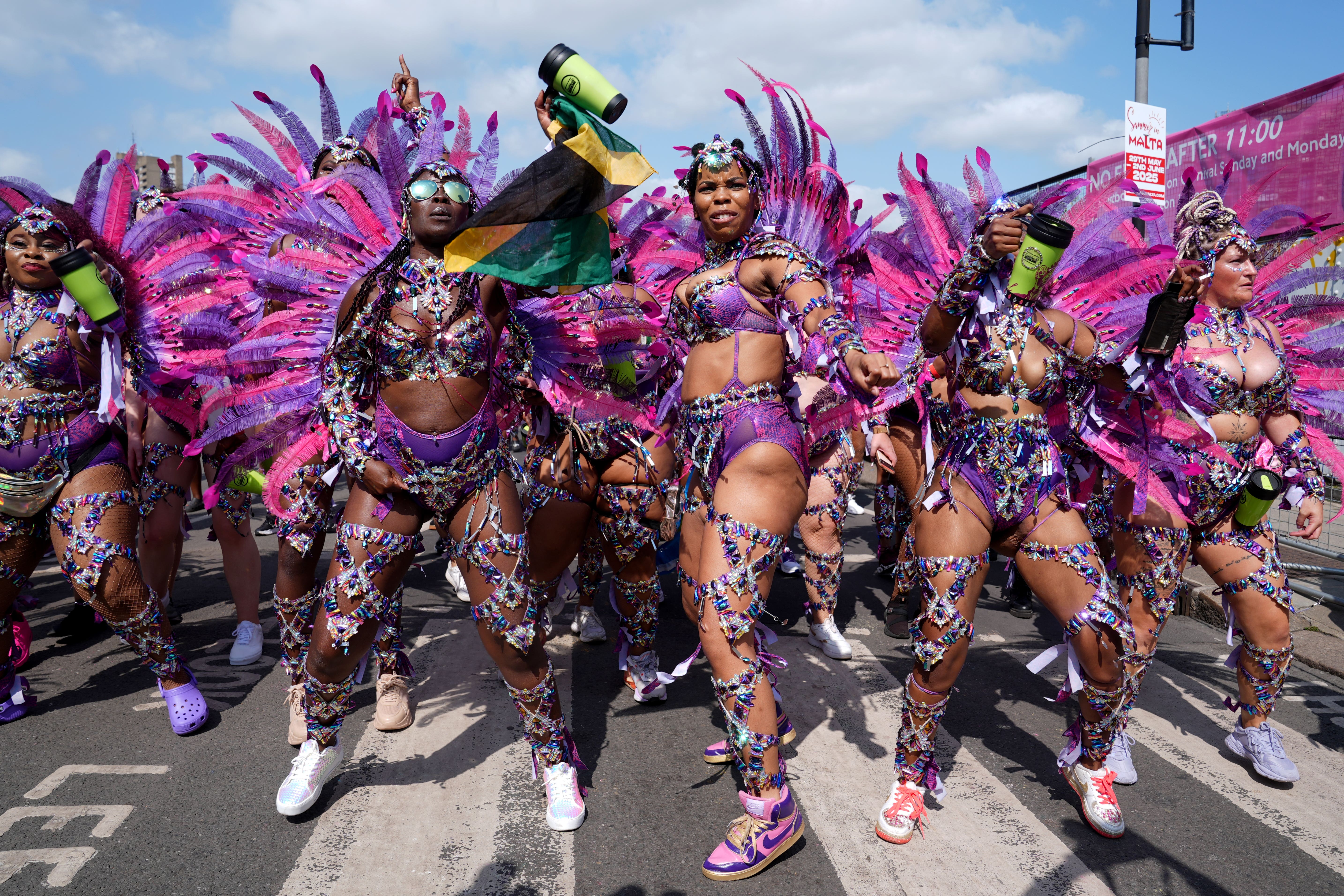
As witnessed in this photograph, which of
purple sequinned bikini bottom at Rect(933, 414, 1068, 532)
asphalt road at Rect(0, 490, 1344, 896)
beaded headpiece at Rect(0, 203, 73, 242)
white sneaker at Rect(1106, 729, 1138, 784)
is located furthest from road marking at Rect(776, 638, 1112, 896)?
beaded headpiece at Rect(0, 203, 73, 242)

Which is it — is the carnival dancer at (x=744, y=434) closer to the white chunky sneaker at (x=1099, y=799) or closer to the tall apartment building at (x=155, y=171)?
the white chunky sneaker at (x=1099, y=799)

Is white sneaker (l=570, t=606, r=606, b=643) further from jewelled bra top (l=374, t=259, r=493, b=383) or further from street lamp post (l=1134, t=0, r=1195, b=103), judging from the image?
street lamp post (l=1134, t=0, r=1195, b=103)

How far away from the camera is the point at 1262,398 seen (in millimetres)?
3512

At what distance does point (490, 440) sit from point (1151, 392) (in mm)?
2547

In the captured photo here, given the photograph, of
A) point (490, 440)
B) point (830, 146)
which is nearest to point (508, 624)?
point (490, 440)

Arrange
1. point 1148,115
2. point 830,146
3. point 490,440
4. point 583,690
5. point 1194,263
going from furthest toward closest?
point 1148,115 < point 583,690 < point 830,146 < point 490,440 < point 1194,263

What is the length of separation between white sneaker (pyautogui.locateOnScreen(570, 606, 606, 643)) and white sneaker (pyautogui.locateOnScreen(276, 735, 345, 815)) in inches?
80.0

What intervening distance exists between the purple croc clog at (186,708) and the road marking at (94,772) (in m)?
0.30

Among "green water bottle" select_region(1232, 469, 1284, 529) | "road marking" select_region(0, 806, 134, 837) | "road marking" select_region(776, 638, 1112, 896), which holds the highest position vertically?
"green water bottle" select_region(1232, 469, 1284, 529)

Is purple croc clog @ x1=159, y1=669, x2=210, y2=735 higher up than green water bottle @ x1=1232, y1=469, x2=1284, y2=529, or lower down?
lower down

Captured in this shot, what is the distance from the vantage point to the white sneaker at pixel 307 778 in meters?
3.02

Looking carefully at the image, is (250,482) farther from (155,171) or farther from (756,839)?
(155,171)

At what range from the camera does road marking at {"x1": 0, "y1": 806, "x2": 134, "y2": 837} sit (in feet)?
9.78

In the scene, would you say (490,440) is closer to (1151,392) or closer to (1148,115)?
(1151,392)
